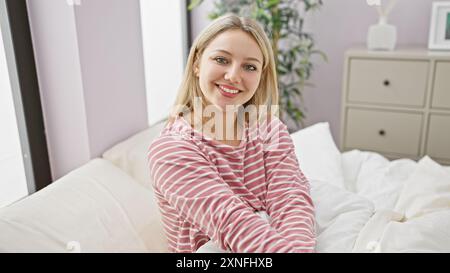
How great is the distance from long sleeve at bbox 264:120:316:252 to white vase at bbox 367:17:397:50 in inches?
52.4

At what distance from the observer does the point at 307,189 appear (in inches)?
39.1

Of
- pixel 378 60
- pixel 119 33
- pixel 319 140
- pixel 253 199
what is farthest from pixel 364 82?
pixel 253 199

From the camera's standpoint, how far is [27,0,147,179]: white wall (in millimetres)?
1194

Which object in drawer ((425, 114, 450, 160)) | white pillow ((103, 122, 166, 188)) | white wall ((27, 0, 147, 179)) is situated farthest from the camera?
drawer ((425, 114, 450, 160))

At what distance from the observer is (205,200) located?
2.66 ft

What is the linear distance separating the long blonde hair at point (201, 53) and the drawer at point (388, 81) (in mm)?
1230

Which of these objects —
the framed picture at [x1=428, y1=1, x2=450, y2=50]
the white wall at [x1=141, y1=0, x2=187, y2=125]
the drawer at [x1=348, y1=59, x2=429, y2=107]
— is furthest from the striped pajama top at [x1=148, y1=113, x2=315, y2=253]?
A: the framed picture at [x1=428, y1=1, x2=450, y2=50]

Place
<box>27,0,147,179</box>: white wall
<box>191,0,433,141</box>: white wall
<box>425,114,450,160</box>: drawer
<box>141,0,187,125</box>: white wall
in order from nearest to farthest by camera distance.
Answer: <box>27,0,147,179</box>: white wall → <box>141,0,187,125</box>: white wall → <box>425,114,450,160</box>: drawer → <box>191,0,433,141</box>: white wall

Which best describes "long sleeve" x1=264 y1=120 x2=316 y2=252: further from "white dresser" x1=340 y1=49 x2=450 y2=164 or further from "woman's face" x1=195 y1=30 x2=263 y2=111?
"white dresser" x1=340 y1=49 x2=450 y2=164

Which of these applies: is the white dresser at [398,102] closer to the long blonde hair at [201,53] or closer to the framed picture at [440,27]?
the framed picture at [440,27]

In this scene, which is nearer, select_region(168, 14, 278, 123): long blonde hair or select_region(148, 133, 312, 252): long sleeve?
select_region(148, 133, 312, 252): long sleeve

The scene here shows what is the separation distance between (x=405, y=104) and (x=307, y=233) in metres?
1.47

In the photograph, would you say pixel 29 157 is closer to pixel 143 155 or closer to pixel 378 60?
pixel 143 155

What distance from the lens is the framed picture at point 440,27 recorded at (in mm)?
2098
